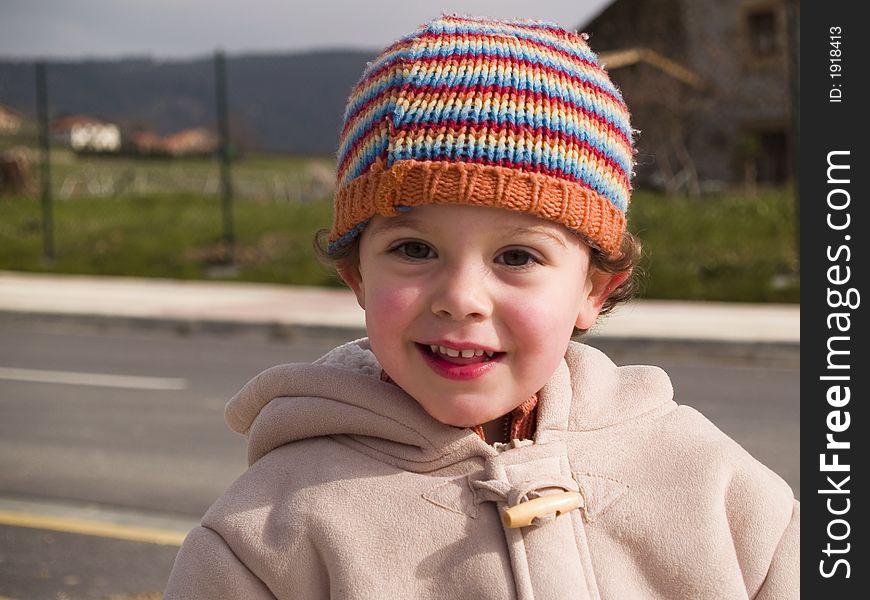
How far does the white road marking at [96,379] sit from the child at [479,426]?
22.3 ft

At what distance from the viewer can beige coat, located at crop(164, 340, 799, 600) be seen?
1.83 m

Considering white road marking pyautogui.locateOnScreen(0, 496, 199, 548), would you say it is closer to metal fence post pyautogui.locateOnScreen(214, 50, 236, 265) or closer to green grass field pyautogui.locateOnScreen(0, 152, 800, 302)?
green grass field pyautogui.locateOnScreen(0, 152, 800, 302)

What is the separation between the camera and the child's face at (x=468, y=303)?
1832 mm

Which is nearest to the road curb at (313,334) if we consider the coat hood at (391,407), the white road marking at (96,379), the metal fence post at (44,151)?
the white road marking at (96,379)

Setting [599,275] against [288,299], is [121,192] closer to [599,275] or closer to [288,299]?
[288,299]

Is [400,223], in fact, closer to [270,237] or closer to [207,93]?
[270,237]

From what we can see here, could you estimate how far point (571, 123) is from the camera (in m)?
1.90

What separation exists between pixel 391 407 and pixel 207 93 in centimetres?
1491

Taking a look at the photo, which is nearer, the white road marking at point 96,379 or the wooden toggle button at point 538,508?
the wooden toggle button at point 538,508

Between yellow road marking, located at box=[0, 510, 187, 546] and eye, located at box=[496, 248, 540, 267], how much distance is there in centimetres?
335

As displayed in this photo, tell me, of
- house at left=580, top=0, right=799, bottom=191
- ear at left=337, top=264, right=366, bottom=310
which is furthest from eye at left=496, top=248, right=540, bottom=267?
house at left=580, top=0, right=799, bottom=191

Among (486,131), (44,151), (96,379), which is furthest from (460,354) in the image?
(44,151)

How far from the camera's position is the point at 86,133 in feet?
55.4

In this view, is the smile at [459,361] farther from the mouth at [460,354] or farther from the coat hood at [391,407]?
the coat hood at [391,407]
